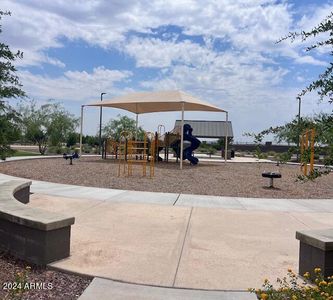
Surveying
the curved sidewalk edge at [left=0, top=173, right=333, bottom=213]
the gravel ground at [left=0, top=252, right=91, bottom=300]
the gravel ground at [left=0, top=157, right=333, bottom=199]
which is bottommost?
the gravel ground at [left=0, top=252, right=91, bottom=300]

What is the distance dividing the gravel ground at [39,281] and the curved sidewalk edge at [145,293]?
175mm

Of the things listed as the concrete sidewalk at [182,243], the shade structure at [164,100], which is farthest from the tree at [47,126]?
the concrete sidewalk at [182,243]

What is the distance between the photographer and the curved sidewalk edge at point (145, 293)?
13.9 feet

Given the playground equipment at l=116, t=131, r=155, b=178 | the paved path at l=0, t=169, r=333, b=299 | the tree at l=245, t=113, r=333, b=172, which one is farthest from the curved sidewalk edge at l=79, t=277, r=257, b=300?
the playground equipment at l=116, t=131, r=155, b=178

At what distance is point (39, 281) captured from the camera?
4.66 metres

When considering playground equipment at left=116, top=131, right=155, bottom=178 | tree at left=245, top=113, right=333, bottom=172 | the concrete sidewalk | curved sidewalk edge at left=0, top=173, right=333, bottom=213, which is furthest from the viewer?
playground equipment at left=116, top=131, right=155, bottom=178

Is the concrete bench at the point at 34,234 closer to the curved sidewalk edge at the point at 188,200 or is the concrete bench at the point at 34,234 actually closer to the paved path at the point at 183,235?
the paved path at the point at 183,235

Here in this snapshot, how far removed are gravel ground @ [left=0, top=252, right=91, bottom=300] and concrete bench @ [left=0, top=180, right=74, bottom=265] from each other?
162 millimetres

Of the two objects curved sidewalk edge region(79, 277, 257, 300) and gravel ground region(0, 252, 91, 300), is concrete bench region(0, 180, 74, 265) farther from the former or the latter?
curved sidewalk edge region(79, 277, 257, 300)

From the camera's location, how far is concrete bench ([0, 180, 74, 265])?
16.7 feet

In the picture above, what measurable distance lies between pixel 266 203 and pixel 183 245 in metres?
5.06

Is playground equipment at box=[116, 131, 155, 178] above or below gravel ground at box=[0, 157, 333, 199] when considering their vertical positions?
above

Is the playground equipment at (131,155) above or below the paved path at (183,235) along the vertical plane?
above

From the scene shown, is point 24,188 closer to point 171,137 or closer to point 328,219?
point 328,219
